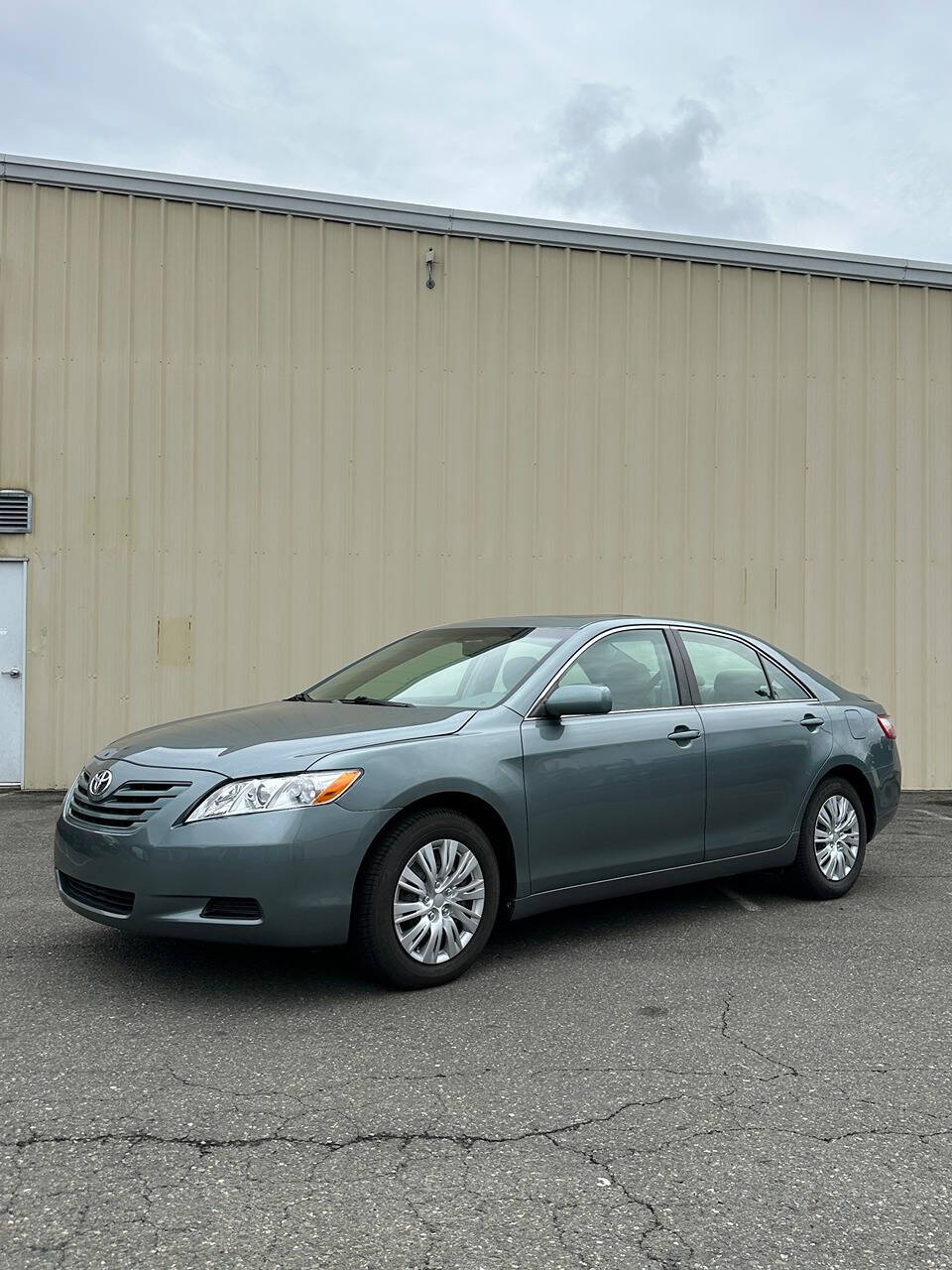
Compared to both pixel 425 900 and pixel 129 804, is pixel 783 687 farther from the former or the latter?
pixel 129 804

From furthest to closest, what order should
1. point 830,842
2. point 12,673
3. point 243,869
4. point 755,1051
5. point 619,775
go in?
point 12,673 → point 830,842 → point 619,775 → point 243,869 → point 755,1051

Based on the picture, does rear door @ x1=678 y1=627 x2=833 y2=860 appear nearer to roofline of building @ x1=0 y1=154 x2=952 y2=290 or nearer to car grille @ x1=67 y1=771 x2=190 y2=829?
car grille @ x1=67 y1=771 x2=190 y2=829

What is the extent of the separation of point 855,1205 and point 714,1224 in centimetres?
38

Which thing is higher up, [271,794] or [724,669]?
[724,669]

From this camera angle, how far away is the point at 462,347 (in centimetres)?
1166

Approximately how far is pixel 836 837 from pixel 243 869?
3554 millimetres

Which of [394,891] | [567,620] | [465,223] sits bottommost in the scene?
[394,891]

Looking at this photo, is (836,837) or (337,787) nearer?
(337,787)

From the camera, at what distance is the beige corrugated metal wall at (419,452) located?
439 inches

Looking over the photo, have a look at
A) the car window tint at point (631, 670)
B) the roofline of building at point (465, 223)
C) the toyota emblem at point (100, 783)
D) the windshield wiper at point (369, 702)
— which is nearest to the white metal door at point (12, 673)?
the roofline of building at point (465, 223)

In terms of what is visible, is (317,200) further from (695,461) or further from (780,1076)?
(780,1076)

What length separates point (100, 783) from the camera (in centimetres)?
475

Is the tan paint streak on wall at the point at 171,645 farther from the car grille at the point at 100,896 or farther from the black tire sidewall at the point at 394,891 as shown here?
the black tire sidewall at the point at 394,891

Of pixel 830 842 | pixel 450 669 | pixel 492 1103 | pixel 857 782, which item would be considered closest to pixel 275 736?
pixel 450 669
